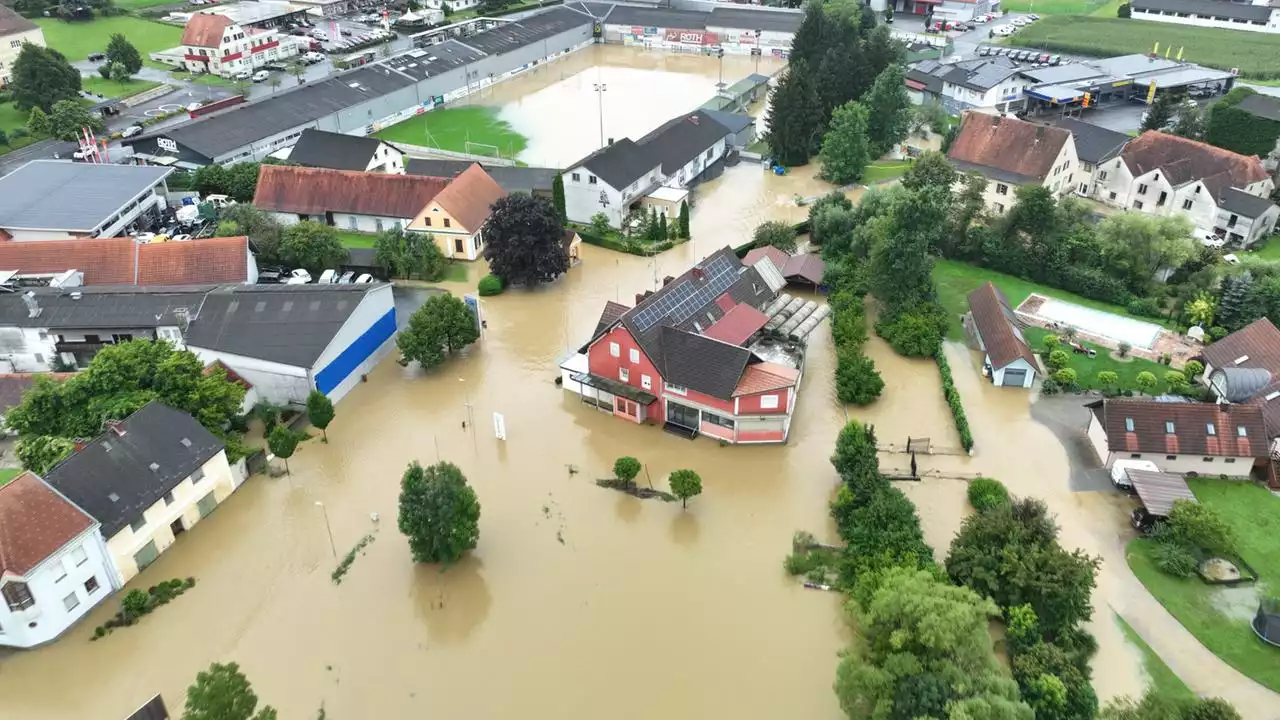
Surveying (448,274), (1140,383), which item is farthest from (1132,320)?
(448,274)

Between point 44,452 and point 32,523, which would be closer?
point 32,523

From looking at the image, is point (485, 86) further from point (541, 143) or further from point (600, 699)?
point (600, 699)

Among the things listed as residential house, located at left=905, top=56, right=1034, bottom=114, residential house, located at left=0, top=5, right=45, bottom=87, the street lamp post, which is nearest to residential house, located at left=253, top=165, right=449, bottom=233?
the street lamp post

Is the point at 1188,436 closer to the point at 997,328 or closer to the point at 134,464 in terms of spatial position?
the point at 997,328

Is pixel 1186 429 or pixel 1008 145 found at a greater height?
pixel 1008 145

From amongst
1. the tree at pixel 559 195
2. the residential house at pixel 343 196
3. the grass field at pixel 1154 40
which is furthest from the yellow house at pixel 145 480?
the grass field at pixel 1154 40

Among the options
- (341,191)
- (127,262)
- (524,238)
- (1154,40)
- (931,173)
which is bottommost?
(127,262)

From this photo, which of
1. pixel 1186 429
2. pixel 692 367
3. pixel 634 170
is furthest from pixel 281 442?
pixel 1186 429
